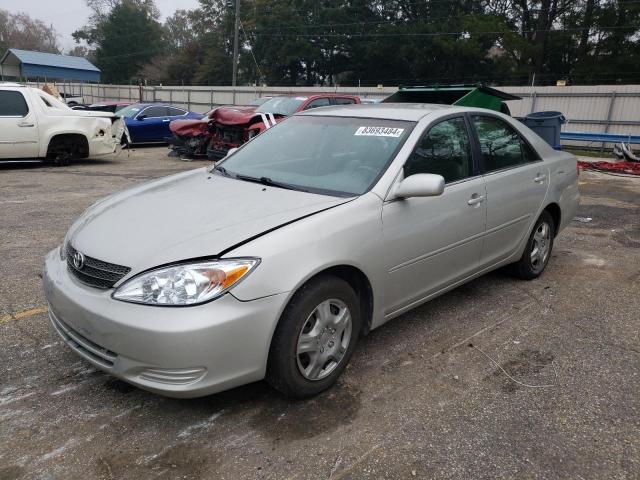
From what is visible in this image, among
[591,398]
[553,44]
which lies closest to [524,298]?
[591,398]

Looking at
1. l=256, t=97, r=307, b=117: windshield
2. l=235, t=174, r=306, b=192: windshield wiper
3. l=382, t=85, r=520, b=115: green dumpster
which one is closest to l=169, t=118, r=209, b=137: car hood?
l=256, t=97, r=307, b=117: windshield

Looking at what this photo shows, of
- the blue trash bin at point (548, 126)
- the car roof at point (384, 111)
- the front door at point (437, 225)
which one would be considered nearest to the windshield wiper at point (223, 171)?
the car roof at point (384, 111)

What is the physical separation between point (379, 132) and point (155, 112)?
Result: 546 inches

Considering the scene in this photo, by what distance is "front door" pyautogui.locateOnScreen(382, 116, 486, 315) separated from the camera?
10.4 feet

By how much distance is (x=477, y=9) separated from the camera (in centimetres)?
4178

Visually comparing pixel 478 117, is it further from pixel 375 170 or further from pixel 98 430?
pixel 98 430

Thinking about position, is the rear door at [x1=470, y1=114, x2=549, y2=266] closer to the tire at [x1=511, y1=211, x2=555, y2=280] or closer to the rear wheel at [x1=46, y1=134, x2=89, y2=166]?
the tire at [x1=511, y1=211, x2=555, y2=280]

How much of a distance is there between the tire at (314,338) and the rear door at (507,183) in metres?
1.54

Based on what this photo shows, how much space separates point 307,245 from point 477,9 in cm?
4498

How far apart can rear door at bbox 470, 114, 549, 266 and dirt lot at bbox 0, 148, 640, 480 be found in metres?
0.52

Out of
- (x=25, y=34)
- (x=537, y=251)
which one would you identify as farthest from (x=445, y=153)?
(x=25, y=34)

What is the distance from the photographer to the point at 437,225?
3.40 metres

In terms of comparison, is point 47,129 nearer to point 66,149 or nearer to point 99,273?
point 66,149

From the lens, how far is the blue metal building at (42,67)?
3483 cm
